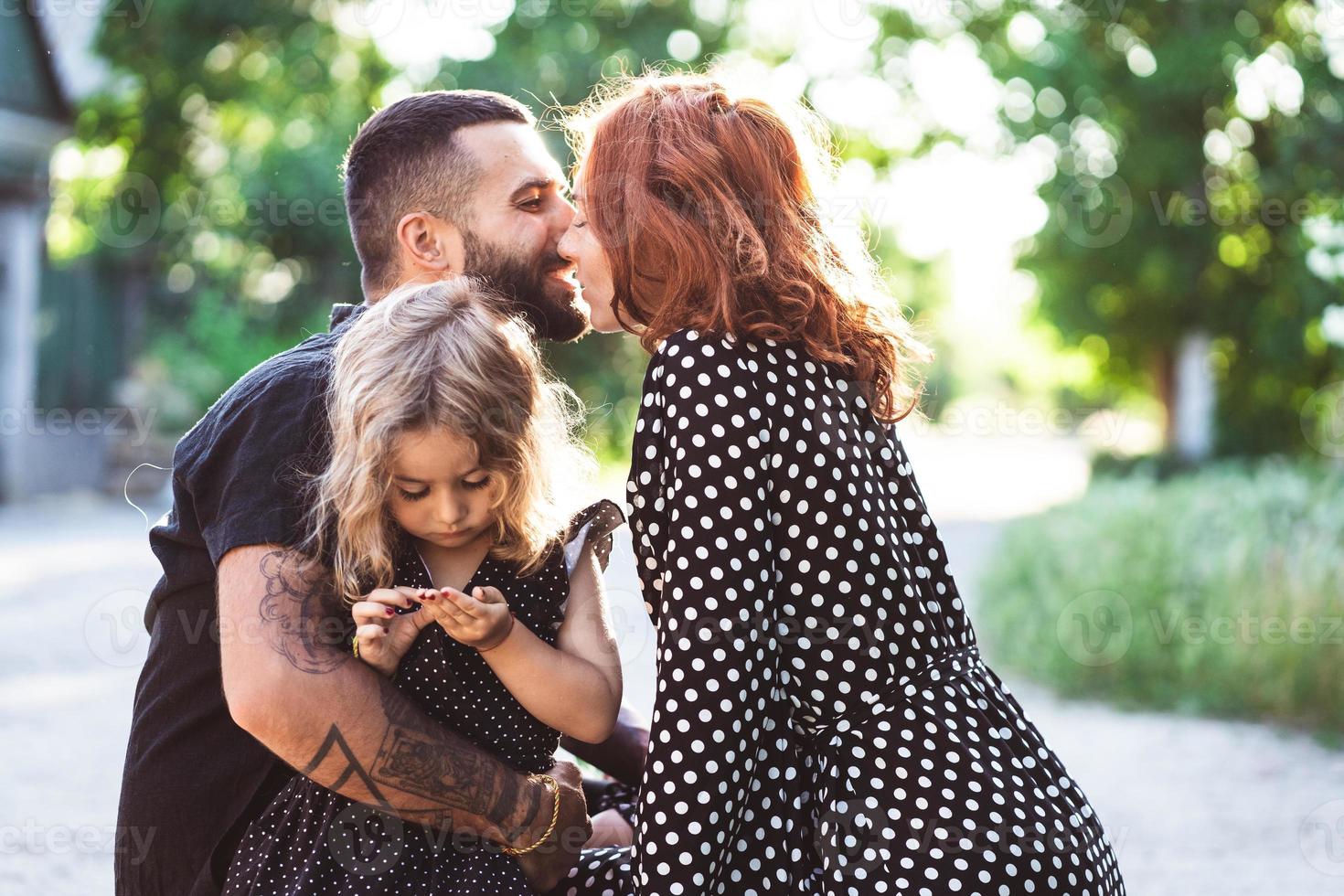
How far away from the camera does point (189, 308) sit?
1881 cm

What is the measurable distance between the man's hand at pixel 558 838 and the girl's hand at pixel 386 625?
328mm

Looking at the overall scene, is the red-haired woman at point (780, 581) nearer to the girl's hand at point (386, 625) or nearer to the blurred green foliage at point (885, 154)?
the girl's hand at point (386, 625)

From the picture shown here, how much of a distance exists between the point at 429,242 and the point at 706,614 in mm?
1182

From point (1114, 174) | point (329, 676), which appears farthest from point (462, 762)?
point (1114, 174)

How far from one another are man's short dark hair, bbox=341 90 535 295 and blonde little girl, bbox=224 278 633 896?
57 centimetres

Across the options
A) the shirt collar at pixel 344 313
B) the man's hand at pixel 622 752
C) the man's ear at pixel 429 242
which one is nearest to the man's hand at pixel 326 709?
the shirt collar at pixel 344 313

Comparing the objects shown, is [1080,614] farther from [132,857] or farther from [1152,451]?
[1152,451]

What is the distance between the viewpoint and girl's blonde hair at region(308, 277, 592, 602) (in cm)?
198

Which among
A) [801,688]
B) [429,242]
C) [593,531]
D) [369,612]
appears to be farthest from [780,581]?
[429,242]

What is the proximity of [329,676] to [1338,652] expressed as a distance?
566 cm

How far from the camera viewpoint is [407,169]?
2.75 metres

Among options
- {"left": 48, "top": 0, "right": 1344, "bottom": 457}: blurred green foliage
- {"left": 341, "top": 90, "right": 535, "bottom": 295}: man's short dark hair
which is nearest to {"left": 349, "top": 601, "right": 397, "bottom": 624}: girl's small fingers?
{"left": 341, "top": 90, "right": 535, "bottom": 295}: man's short dark hair

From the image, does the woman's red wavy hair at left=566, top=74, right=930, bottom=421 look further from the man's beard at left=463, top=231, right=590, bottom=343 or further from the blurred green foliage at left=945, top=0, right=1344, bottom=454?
the blurred green foliage at left=945, top=0, right=1344, bottom=454

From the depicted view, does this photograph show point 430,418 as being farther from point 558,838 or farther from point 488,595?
point 558,838
